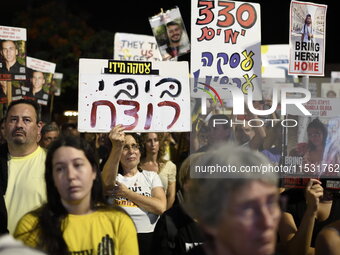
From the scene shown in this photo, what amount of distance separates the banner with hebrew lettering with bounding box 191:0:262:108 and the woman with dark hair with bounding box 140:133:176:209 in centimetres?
136

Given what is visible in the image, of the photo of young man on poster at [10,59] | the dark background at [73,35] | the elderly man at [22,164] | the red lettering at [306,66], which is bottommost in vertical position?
the elderly man at [22,164]

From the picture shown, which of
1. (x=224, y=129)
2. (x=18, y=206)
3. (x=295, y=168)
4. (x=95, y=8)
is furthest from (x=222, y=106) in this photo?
(x=95, y=8)

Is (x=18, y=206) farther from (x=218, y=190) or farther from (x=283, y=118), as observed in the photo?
(x=218, y=190)

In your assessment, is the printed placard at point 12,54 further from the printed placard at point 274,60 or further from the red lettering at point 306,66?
the printed placard at point 274,60

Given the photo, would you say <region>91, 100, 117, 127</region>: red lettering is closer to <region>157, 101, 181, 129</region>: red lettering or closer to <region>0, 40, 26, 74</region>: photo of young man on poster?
<region>157, 101, 181, 129</region>: red lettering

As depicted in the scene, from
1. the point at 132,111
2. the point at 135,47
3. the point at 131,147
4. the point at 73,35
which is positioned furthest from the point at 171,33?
the point at 73,35

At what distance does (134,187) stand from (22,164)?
1.12 meters

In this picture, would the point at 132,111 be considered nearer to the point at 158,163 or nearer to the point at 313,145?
the point at 313,145

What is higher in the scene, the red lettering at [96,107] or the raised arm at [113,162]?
the red lettering at [96,107]

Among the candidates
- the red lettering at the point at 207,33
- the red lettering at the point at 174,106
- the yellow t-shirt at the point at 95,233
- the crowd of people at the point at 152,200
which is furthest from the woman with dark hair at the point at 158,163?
the yellow t-shirt at the point at 95,233

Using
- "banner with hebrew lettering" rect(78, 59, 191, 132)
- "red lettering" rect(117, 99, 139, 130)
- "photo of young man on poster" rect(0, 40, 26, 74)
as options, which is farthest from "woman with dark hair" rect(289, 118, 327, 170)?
"photo of young man on poster" rect(0, 40, 26, 74)

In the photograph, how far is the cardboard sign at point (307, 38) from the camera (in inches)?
222

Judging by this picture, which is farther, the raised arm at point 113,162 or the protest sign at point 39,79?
the protest sign at point 39,79

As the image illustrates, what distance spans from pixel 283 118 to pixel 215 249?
296 centimetres
